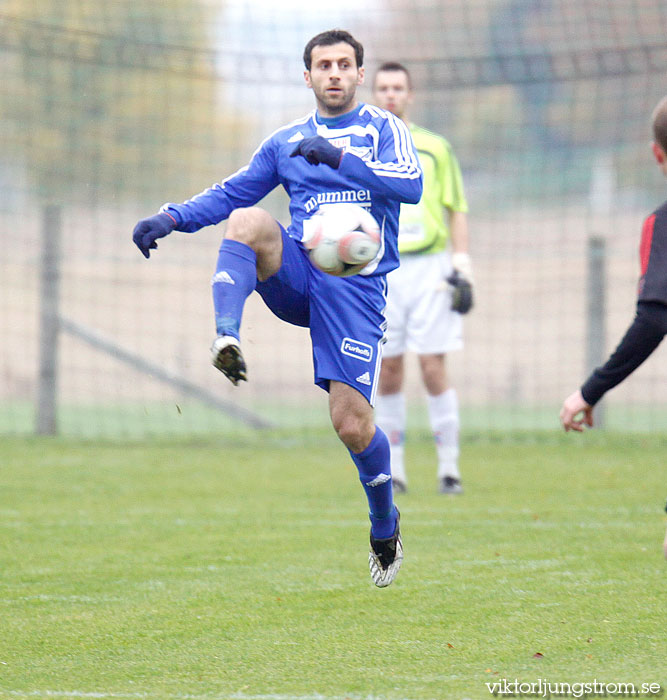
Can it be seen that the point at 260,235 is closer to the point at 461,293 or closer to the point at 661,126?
the point at 661,126

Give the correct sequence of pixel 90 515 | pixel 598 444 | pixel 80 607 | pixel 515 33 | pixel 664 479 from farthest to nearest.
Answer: pixel 515 33
pixel 598 444
pixel 664 479
pixel 90 515
pixel 80 607

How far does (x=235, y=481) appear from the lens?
26.7 feet

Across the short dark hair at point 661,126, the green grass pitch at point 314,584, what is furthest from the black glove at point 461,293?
the short dark hair at point 661,126

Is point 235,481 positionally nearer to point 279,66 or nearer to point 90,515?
point 90,515

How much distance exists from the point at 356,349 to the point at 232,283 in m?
0.67

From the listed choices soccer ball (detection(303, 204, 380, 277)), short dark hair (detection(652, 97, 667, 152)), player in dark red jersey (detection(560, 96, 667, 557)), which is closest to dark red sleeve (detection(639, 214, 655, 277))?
player in dark red jersey (detection(560, 96, 667, 557))

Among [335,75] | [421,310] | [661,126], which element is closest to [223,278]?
[335,75]

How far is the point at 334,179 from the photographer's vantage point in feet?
14.9

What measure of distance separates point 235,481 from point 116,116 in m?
4.85

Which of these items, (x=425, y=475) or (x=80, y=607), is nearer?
(x=80, y=607)

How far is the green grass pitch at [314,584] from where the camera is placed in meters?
3.58

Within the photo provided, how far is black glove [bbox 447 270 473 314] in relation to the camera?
283 inches

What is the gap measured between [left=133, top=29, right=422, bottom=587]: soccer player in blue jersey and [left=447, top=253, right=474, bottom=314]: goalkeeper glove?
250 cm

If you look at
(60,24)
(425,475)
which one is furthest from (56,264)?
(425,475)
